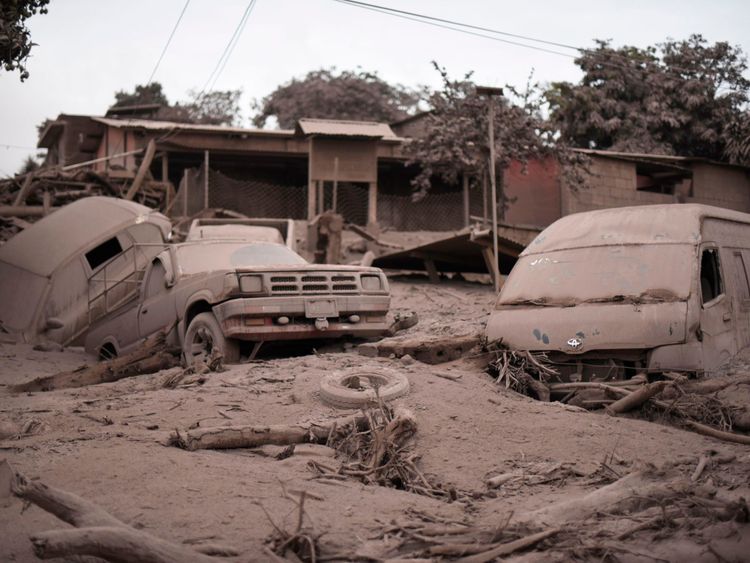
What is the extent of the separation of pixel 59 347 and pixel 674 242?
9218 millimetres

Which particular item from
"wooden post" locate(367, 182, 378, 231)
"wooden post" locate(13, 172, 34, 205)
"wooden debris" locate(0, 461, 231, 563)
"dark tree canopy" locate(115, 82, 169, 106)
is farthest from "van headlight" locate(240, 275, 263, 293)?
"dark tree canopy" locate(115, 82, 169, 106)

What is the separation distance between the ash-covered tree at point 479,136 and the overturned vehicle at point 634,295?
13.5 meters

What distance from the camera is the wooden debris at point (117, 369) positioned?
28.9 ft

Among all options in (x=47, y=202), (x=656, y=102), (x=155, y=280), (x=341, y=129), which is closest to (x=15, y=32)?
(x=155, y=280)

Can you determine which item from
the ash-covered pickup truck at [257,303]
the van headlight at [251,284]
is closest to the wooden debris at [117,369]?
the ash-covered pickup truck at [257,303]

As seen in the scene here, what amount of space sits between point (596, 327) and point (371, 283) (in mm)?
2888

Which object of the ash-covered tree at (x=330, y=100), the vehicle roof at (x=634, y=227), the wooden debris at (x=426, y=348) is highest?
the ash-covered tree at (x=330, y=100)

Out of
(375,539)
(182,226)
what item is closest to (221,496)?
(375,539)

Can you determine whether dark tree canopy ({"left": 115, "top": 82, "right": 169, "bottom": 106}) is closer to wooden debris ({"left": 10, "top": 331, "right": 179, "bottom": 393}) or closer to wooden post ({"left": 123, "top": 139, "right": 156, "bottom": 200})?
wooden post ({"left": 123, "top": 139, "right": 156, "bottom": 200})

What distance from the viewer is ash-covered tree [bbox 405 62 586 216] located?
22.5m

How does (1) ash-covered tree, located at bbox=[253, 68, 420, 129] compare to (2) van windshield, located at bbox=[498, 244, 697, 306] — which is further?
(1) ash-covered tree, located at bbox=[253, 68, 420, 129]

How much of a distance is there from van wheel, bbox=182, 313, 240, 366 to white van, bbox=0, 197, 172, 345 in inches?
141

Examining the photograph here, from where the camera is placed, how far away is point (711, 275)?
841 cm

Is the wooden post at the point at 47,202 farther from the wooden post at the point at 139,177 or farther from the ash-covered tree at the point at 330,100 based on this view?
the ash-covered tree at the point at 330,100
